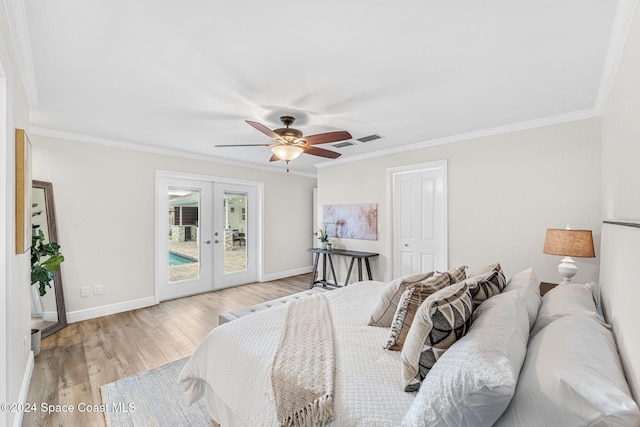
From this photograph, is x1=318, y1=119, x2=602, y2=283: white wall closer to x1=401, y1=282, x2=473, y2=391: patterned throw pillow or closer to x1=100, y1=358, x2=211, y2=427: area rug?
x1=401, y1=282, x2=473, y2=391: patterned throw pillow

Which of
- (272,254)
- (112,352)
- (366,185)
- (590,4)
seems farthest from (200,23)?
(272,254)

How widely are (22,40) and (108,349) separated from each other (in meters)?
2.71

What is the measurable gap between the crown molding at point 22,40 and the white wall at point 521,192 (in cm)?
403

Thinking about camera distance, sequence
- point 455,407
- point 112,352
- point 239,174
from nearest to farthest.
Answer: point 455,407 < point 112,352 < point 239,174

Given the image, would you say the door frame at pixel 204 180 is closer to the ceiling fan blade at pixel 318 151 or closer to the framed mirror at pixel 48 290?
the framed mirror at pixel 48 290

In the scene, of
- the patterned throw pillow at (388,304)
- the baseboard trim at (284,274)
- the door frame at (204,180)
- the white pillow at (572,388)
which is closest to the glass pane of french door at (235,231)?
the door frame at (204,180)

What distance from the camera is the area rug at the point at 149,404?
191 cm

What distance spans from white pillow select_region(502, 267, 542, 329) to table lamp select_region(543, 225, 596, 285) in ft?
2.75

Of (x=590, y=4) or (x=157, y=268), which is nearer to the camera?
(x=590, y=4)

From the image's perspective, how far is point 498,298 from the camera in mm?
1460

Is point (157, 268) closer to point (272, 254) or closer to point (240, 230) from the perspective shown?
point (240, 230)

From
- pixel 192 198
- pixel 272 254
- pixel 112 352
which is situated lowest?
pixel 112 352

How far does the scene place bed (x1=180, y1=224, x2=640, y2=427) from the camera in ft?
2.73

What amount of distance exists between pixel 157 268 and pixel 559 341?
4.75m
